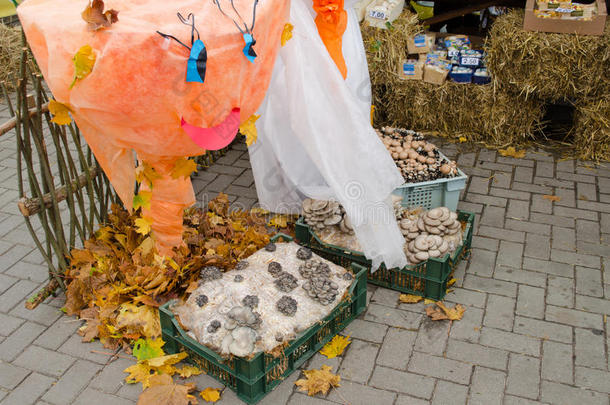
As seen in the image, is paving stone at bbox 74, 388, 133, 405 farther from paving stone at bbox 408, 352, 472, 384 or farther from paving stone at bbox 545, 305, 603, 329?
paving stone at bbox 545, 305, 603, 329

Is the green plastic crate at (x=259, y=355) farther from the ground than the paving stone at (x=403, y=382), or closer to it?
farther from the ground

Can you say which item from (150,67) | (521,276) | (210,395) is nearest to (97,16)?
(150,67)

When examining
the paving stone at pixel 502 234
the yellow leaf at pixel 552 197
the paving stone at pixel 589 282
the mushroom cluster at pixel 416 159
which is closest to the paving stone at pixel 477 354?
the paving stone at pixel 589 282

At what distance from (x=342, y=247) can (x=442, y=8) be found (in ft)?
14.2

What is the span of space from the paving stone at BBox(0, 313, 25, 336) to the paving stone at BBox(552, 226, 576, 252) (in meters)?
3.86

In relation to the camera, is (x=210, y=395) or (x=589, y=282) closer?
(x=210, y=395)

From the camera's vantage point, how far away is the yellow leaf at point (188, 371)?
11.3 ft

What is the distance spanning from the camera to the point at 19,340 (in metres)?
3.74

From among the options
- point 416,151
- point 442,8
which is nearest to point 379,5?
point 442,8

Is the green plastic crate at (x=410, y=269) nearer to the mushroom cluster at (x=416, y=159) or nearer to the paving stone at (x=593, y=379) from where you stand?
the mushroom cluster at (x=416, y=159)

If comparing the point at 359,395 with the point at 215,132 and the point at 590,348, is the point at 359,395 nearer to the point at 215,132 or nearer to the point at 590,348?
the point at 590,348

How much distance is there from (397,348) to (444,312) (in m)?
0.45

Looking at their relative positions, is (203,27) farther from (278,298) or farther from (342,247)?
(342,247)

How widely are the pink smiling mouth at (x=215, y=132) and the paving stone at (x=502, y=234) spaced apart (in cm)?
245
